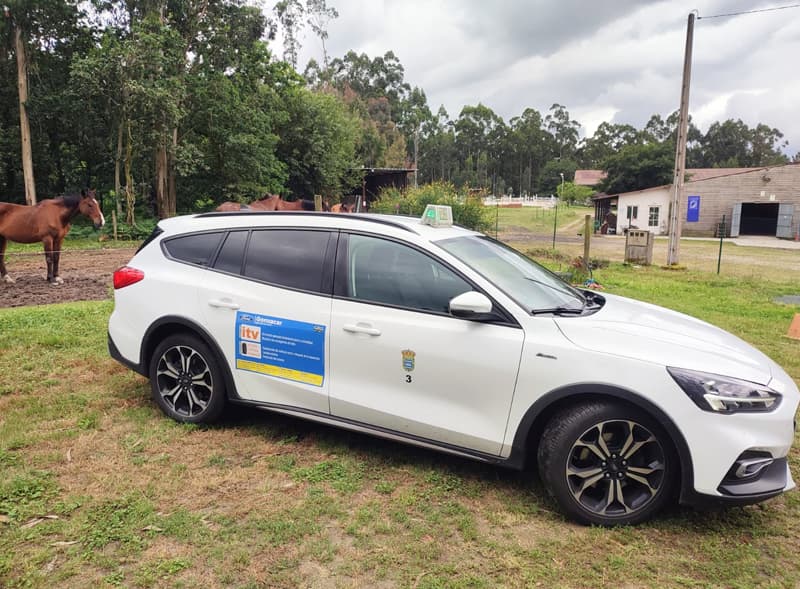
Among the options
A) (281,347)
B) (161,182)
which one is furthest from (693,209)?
(281,347)

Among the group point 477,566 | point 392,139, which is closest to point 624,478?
point 477,566

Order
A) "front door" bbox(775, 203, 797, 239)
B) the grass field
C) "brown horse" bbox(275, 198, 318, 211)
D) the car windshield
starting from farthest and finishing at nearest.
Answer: "front door" bbox(775, 203, 797, 239), "brown horse" bbox(275, 198, 318, 211), the car windshield, the grass field

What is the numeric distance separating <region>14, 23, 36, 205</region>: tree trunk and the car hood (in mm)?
23966

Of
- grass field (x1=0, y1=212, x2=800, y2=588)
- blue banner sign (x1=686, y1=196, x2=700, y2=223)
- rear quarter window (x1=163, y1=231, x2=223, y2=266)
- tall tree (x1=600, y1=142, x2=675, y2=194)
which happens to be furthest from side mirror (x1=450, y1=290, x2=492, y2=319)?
tall tree (x1=600, y1=142, x2=675, y2=194)

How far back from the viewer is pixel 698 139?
9075cm

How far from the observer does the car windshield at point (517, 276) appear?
3.30 metres

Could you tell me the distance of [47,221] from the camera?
1019cm

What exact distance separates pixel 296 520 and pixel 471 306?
59.0 inches

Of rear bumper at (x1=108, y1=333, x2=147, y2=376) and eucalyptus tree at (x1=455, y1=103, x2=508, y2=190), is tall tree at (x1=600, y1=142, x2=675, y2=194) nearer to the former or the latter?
rear bumper at (x1=108, y1=333, x2=147, y2=376)

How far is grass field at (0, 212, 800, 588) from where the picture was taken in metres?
2.52

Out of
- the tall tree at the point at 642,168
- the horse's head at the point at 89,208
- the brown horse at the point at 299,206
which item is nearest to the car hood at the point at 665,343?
the horse's head at the point at 89,208

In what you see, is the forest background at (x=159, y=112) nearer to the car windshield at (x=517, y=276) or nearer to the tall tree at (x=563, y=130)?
the car windshield at (x=517, y=276)

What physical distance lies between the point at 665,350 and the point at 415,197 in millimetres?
14974

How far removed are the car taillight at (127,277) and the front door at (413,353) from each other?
179 centimetres
